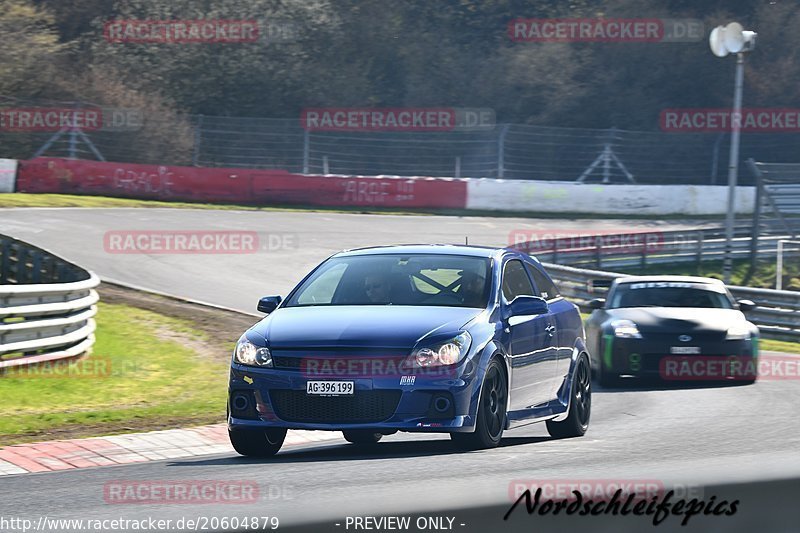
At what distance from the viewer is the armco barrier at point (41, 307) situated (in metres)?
14.1

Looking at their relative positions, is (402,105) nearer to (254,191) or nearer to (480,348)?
(254,191)

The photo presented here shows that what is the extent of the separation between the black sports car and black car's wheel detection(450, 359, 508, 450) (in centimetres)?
720

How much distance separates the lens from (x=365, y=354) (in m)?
8.88

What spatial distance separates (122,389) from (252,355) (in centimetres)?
564

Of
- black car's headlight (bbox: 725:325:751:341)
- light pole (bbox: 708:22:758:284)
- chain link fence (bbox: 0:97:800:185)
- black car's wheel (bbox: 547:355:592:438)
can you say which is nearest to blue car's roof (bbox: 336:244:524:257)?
black car's wheel (bbox: 547:355:592:438)

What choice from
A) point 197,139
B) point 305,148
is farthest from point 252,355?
point 197,139

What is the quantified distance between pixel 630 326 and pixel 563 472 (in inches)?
343

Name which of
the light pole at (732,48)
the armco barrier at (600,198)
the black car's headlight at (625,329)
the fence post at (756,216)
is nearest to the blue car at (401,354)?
the black car's headlight at (625,329)

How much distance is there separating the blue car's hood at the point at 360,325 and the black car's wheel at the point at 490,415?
0.45 metres

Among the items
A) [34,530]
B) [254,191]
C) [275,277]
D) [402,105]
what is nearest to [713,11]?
[402,105]

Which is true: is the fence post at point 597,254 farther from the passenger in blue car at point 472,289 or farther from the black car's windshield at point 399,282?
the passenger in blue car at point 472,289

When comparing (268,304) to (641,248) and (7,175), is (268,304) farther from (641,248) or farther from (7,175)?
(7,175)

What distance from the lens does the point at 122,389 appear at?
47.2 feet

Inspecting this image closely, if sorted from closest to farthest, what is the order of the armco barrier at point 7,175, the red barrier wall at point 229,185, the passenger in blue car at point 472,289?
the passenger in blue car at point 472,289 < the armco barrier at point 7,175 < the red barrier wall at point 229,185
